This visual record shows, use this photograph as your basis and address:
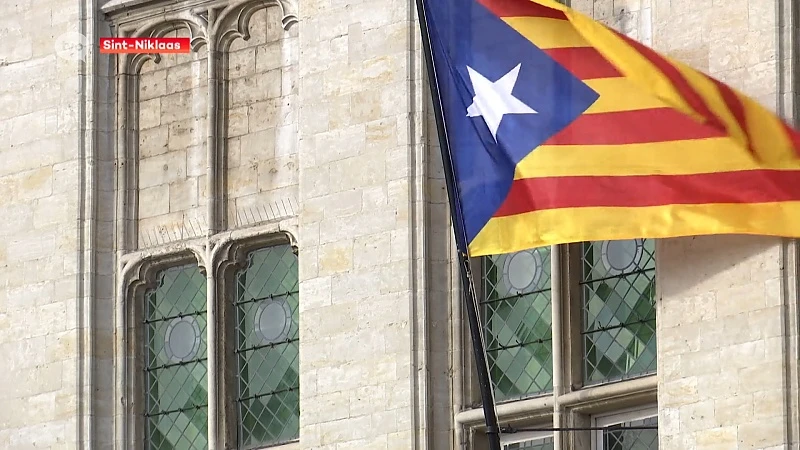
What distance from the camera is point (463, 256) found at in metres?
22.3

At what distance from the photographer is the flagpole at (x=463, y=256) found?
70.8 feet

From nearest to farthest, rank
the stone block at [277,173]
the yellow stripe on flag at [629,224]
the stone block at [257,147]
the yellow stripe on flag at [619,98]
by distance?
the yellow stripe on flag at [629,224] → the yellow stripe on flag at [619,98] → the stone block at [277,173] → the stone block at [257,147]

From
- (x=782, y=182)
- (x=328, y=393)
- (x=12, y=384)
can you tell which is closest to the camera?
(x=782, y=182)

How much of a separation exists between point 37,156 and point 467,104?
5.26 metres

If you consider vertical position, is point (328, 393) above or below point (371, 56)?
below

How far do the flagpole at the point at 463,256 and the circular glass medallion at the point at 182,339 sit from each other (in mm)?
3277

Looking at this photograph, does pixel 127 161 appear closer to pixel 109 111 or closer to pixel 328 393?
pixel 109 111

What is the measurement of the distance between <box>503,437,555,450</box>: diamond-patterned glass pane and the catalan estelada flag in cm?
213

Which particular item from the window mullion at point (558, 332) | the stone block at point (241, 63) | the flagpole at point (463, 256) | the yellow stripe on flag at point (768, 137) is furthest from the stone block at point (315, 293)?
the yellow stripe on flag at point (768, 137)

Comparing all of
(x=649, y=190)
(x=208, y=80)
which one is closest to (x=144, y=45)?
(x=208, y=80)

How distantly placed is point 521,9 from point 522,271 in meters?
2.28

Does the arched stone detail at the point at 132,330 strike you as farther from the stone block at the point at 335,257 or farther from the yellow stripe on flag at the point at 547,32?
the yellow stripe on flag at the point at 547,32

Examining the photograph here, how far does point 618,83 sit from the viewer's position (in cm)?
2261

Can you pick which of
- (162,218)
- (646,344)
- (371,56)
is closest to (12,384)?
(162,218)
